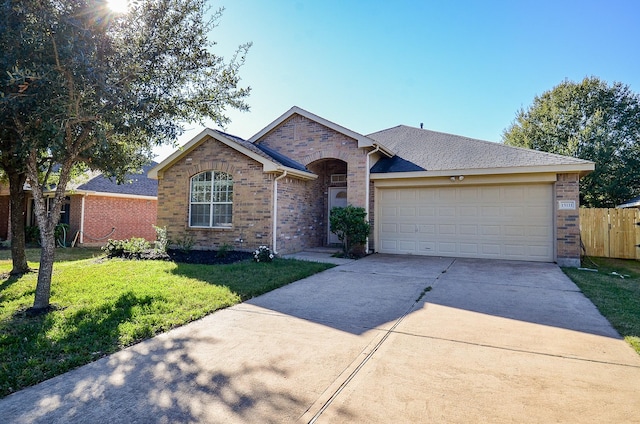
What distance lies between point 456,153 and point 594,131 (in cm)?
1660

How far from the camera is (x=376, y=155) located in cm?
1280

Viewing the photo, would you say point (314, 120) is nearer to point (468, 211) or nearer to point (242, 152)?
point (242, 152)

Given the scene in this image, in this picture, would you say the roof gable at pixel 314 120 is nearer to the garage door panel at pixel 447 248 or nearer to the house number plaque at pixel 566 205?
the garage door panel at pixel 447 248

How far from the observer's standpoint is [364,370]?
3342mm

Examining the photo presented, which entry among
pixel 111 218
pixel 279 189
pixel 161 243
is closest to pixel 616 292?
pixel 279 189

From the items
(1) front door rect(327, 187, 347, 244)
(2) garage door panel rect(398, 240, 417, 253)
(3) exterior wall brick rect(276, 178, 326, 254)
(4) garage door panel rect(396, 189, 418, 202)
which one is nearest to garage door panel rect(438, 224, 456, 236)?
(2) garage door panel rect(398, 240, 417, 253)

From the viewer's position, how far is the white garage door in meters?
10.5

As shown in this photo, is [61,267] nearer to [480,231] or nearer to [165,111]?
[165,111]

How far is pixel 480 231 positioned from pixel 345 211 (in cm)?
438

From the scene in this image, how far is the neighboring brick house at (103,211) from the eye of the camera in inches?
644

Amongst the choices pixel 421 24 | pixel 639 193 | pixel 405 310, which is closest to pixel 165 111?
pixel 405 310

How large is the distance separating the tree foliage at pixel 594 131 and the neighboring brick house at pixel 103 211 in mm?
25740

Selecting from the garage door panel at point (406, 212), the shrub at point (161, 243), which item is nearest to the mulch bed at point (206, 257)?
the shrub at point (161, 243)

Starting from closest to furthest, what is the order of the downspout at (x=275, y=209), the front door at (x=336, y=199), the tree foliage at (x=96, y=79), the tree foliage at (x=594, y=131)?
the tree foliage at (x=96, y=79)
the downspout at (x=275, y=209)
the front door at (x=336, y=199)
the tree foliage at (x=594, y=131)
